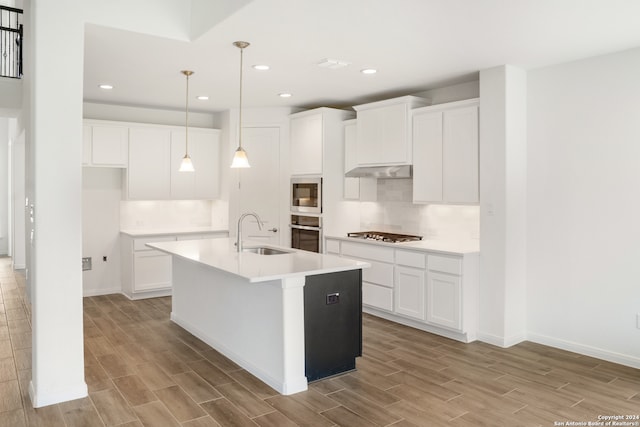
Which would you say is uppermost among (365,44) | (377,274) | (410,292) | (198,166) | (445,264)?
(365,44)

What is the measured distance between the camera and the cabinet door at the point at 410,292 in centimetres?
489

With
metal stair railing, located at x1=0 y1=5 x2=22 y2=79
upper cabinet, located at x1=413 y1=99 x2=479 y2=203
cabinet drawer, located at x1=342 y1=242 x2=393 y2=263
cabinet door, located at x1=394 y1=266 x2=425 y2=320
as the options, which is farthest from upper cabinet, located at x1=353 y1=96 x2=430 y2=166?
metal stair railing, located at x1=0 y1=5 x2=22 y2=79

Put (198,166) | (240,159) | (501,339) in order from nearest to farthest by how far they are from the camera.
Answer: (240,159)
(501,339)
(198,166)

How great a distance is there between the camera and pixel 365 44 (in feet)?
12.5

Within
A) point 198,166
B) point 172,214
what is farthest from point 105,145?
point 172,214

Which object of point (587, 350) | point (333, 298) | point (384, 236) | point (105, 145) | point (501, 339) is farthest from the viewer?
point (105, 145)

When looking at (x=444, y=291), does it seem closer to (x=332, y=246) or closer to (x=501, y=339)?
(x=501, y=339)

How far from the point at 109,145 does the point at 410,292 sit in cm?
420

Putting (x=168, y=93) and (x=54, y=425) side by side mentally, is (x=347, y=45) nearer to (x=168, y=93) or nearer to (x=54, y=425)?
(x=168, y=93)

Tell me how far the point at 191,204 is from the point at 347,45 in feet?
13.9

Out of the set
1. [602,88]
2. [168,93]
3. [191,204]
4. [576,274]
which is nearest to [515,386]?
[576,274]

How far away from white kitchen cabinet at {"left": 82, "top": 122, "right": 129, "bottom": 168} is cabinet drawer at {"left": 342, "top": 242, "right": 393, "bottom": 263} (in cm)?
313

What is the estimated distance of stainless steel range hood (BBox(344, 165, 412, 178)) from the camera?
211 inches

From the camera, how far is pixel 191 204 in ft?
24.0
